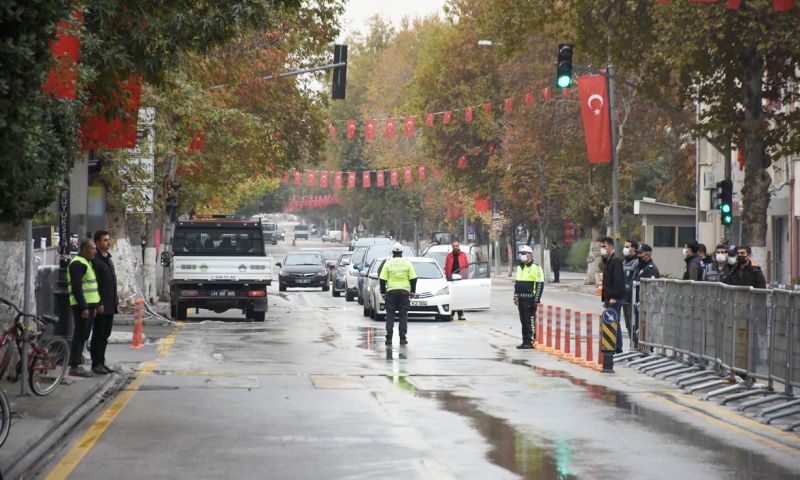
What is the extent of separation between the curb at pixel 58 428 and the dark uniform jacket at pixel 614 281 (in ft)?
25.6

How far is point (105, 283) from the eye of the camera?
18.8 metres

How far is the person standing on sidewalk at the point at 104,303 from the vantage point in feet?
61.7

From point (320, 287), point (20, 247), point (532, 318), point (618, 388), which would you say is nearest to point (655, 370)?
point (618, 388)

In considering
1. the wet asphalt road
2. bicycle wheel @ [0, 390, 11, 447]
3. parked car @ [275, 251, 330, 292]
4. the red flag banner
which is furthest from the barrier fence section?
the red flag banner

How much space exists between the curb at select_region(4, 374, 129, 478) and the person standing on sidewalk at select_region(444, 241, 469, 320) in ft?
56.0

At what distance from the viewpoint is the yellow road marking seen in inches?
444

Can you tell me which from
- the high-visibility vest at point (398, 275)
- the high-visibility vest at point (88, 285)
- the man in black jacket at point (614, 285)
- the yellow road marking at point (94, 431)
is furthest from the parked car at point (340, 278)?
the high-visibility vest at point (88, 285)

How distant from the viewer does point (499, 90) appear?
71.4 meters

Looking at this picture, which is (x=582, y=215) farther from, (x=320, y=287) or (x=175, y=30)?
(x=175, y=30)

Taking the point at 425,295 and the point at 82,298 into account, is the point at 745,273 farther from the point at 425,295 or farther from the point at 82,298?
the point at 425,295

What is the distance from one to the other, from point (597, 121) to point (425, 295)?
977 centimetres

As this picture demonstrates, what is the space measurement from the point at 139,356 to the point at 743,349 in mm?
9832

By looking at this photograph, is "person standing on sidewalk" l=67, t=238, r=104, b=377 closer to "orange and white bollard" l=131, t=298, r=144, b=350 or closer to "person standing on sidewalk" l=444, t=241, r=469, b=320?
"orange and white bollard" l=131, t=298, r=144, b=350

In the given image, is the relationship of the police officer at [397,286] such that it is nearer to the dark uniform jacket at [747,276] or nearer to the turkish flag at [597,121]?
the dark uniform jacket at [747,276]
